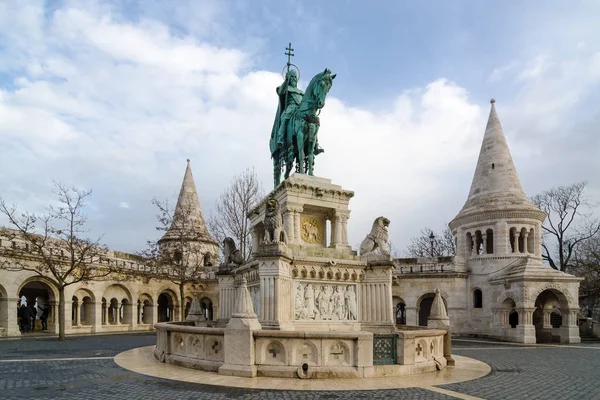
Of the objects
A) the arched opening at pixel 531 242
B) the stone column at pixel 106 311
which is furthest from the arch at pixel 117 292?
the arched opening at pixel 531 242

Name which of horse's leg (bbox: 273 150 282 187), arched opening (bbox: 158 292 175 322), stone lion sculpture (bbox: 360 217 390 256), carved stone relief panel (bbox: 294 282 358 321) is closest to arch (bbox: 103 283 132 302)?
arched opening (bbox: 158 292 175 322)

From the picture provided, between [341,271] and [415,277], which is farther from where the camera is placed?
[415,277]

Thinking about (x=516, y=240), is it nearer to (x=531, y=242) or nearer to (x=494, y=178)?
(x=531, y=242)

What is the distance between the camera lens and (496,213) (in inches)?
1141

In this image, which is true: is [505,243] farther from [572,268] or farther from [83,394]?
[83,394]

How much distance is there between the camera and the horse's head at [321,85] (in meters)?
13.7

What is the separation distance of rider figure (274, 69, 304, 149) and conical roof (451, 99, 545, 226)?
18094 mm

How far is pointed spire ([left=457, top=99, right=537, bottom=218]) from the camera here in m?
29.3

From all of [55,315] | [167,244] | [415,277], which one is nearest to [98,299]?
[55,315]

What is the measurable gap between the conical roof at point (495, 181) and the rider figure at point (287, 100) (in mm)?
18094

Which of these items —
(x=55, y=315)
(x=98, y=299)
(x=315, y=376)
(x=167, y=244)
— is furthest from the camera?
(x=167, y=244)

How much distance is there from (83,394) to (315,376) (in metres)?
3.99

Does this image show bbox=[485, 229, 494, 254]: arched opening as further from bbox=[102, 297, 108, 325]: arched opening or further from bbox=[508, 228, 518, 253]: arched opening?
bbox=[102, 297, 108, 325]: arched opening

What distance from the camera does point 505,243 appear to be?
28.7m
